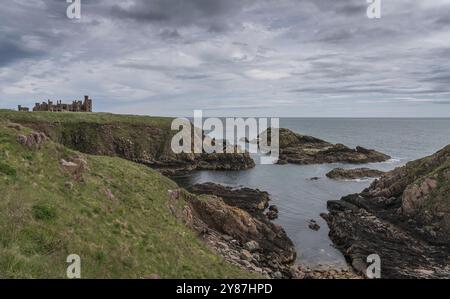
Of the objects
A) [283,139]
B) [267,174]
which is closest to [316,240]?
[267,174]

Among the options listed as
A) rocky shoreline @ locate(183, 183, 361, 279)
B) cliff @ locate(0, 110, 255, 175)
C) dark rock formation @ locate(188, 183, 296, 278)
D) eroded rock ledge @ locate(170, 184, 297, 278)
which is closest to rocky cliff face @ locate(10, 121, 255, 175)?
cliff @ locate(0, 110, 255, 175)

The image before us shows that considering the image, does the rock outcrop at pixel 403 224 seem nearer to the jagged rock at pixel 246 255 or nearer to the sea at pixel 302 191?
the sea at pixel 302 191

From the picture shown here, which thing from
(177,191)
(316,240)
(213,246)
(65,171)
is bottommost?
(316,240)

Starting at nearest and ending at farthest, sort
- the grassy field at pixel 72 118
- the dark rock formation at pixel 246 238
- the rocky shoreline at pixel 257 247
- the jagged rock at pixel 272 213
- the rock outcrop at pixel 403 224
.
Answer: the rocky shoreline at pixel 257 247, the dark rock formation at pixel 246 238, the rock outcrop at pixel 403 224, the jagged rock at pixel 272 213, the grassy field at pixel 72 118

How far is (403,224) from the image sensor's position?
48.2m

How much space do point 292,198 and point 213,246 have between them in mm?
39103

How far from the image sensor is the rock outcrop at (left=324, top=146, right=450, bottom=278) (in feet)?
121

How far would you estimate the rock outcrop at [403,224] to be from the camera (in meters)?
Result: 36.8

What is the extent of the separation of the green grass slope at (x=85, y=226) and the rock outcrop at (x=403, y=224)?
66.2 ft

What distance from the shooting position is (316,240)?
45094mm

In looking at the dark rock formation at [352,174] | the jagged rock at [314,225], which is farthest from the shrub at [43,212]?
the dark rock formation at [352,174]

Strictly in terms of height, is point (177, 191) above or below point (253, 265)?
above

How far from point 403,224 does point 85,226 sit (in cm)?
4345
